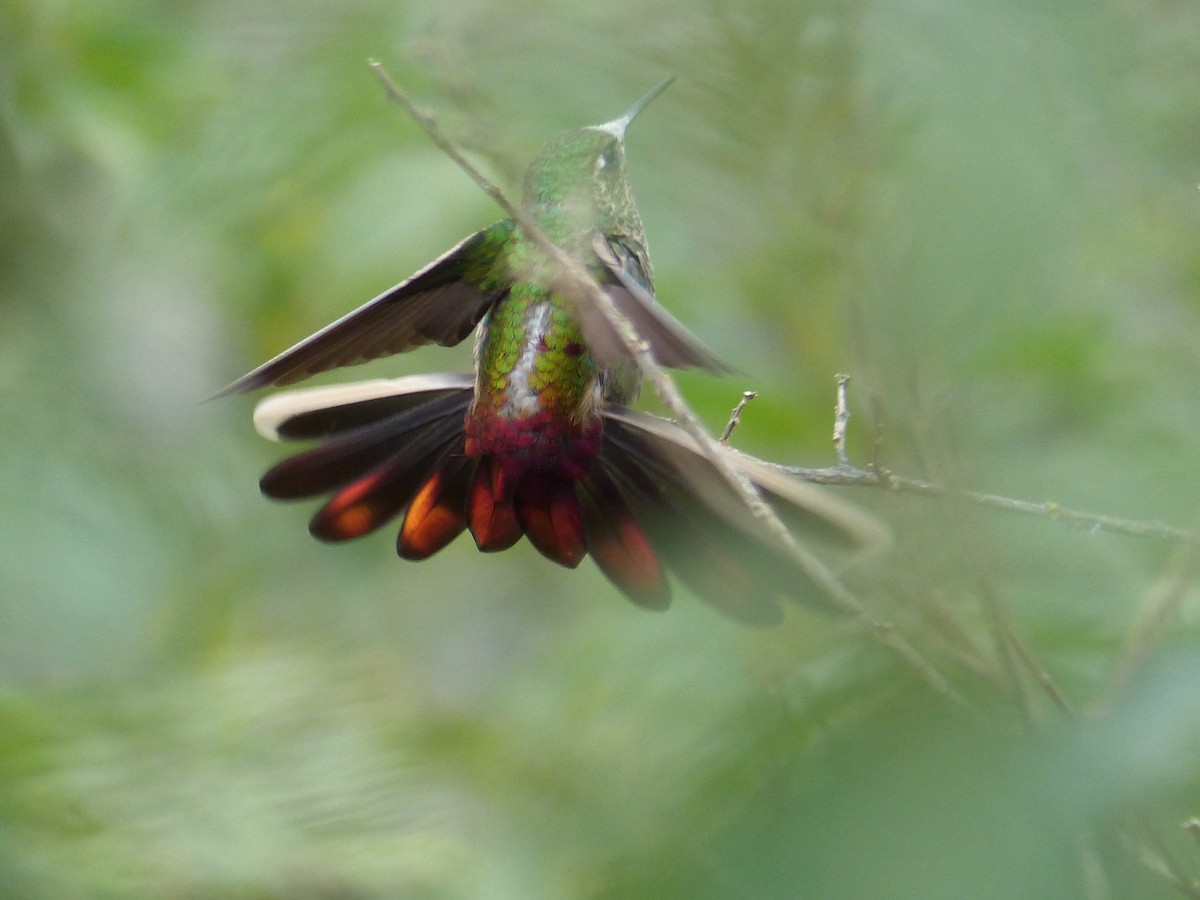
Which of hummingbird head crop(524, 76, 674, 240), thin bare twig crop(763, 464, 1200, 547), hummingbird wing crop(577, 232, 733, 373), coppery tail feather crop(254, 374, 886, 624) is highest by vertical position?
hummingbird head crop(524, 76, 674, 240)

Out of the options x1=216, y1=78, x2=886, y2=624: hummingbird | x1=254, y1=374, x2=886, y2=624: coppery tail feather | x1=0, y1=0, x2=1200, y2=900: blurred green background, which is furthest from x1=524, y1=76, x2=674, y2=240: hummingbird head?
x1=254, y1=374, x2=886, y2=624: coppery tail feather

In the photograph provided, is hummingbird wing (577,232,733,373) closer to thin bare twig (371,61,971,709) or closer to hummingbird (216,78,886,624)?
thin bare twig (371,61,971,709)

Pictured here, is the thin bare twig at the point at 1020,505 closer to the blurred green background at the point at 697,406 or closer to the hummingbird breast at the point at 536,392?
the blurred green background at the point at 697,406

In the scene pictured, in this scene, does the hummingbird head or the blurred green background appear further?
the hummingbird head

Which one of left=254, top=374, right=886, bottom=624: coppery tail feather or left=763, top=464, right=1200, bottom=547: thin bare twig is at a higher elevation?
left=254, top=374, right=886, bottom=624: coppery tail feather

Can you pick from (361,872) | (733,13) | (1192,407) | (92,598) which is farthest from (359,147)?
(733,13)

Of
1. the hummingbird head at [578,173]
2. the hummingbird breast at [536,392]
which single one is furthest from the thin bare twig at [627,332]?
the hummingbird head at [578,173]

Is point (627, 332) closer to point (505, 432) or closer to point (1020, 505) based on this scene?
point (1020, 505)

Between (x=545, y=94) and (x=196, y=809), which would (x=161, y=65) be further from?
(x=545, y=94)
